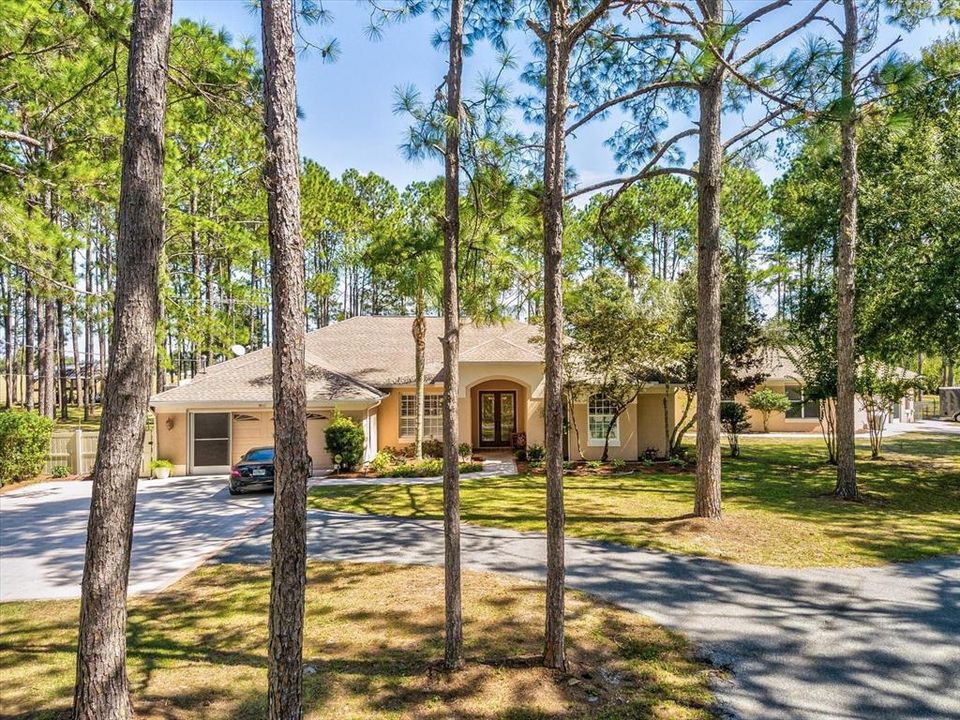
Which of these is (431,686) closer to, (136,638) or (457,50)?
(136,638)

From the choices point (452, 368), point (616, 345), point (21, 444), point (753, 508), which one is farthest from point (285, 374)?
point (21, 444)

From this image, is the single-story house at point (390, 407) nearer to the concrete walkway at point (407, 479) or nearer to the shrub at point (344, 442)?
the shrub at point (344, 442)

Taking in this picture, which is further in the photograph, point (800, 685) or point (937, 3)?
point (937, 3)

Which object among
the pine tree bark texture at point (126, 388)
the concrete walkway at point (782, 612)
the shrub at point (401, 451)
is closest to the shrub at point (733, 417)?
the shrub at point (401, 451)

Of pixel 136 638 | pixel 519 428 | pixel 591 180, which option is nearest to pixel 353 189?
pixel 519 428

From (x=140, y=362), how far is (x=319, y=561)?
535 centimetres

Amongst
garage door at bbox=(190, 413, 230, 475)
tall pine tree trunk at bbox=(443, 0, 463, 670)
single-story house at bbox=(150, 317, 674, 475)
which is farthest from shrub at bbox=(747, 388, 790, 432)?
tall pine tree trunk at bbox=(443, 0, 463, 670)

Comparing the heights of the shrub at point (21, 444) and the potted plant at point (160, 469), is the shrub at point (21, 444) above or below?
above

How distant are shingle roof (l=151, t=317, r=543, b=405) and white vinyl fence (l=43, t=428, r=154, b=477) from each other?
7.41 feet

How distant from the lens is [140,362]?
4387mm

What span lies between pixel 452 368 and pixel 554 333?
1103 mm

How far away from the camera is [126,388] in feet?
14.3

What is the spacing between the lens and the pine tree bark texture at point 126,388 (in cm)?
421

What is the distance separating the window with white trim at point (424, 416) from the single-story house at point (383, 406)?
38 millimetres
